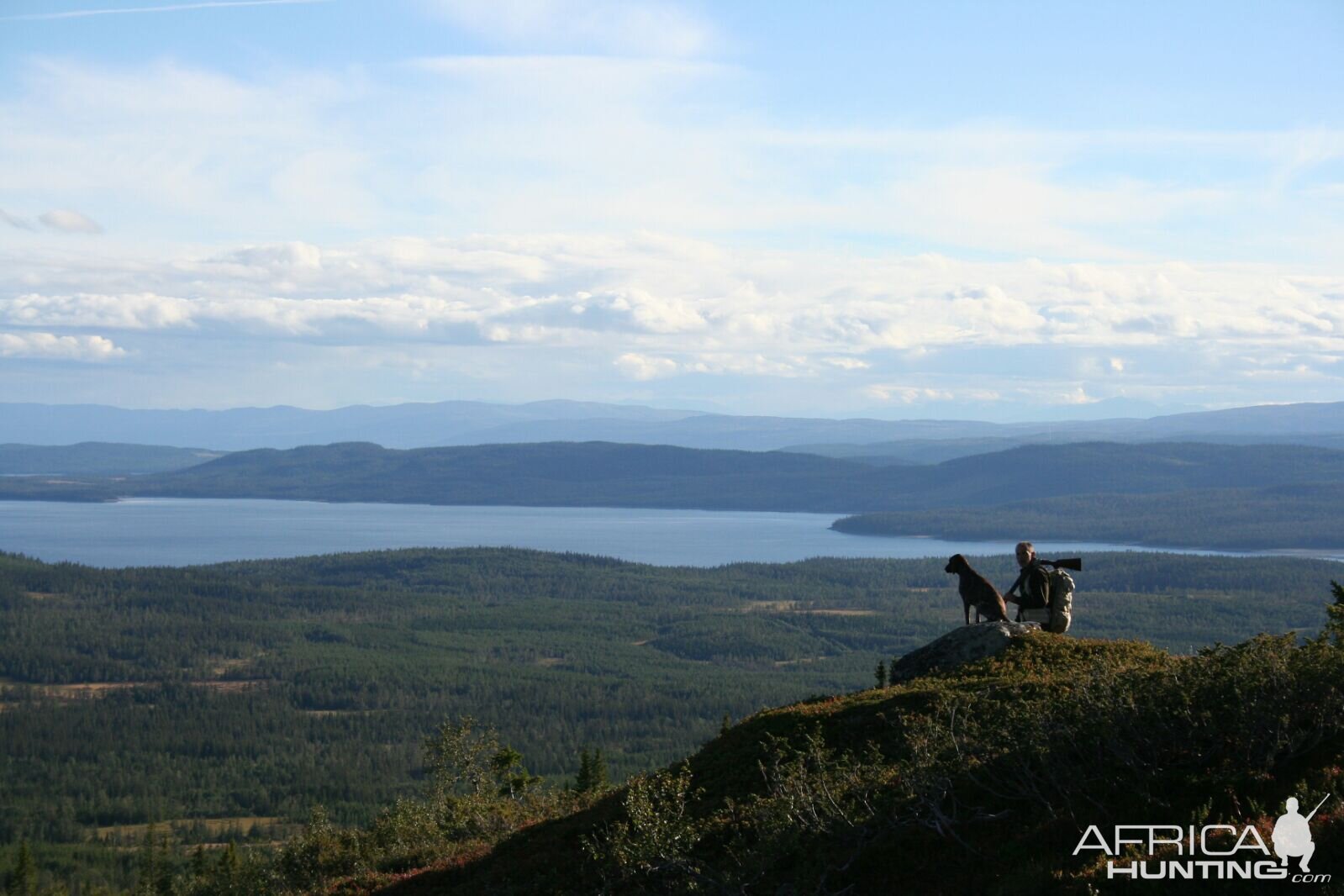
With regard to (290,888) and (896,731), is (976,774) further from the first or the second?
(290,888)

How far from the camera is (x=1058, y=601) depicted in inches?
1034

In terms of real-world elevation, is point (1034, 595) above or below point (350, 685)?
above

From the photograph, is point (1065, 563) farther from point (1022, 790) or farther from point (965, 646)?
point (1022, 790)

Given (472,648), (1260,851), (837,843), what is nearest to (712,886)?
(837,843)

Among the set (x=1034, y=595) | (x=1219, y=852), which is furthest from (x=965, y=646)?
(x=1219, y=852)

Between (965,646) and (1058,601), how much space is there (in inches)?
94.6

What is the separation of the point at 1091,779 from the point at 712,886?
544 centimetres

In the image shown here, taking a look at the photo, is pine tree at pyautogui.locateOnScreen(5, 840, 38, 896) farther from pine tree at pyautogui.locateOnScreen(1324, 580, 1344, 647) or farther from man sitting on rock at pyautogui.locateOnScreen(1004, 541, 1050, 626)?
pine tree at pyautogui.locateOnScreen(1324, 580, 1344, 647)

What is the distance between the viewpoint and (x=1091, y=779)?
52.4 ft

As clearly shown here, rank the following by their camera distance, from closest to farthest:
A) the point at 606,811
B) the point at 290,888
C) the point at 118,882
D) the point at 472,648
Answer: the point at 606,811, the point at 290,888, the point at 118,882, the point at 472,648

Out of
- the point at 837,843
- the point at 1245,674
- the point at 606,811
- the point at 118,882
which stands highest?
the point at 1245,674

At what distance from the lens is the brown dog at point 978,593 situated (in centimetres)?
2580

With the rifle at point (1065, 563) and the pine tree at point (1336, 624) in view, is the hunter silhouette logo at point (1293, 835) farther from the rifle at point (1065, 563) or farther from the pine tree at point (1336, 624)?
the rifle at point (1065, 563)

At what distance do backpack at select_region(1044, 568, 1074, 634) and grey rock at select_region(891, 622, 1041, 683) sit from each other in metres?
0.38
